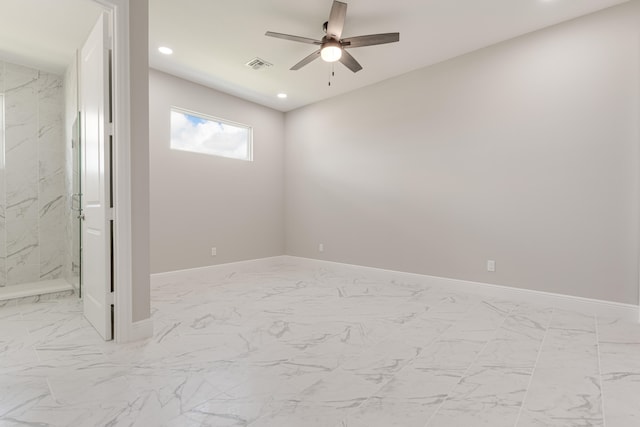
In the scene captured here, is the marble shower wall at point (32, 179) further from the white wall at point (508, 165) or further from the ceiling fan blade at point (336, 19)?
the white wall at point (508, 165)

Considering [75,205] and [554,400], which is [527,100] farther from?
[75,205]

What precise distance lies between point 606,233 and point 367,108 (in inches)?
132

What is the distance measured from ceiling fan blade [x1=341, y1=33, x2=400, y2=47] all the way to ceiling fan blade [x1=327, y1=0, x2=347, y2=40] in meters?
0.12

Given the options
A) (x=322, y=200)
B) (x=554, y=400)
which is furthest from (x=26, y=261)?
(x=554, y=400)

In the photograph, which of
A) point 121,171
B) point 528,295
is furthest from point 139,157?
point 528,295

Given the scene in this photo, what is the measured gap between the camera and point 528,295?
3.34 m

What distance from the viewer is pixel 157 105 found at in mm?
4262

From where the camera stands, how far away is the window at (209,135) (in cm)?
456

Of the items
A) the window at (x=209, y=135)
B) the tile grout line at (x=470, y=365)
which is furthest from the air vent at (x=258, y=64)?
the tile grout line at (x=470, y=365)

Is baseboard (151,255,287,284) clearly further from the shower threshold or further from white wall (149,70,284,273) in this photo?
the shower threshold

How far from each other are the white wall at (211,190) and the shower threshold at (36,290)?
0.98 m

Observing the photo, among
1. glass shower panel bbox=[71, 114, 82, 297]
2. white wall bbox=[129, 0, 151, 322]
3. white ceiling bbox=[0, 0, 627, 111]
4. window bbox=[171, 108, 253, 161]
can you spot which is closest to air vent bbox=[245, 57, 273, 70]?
white ceiling bbox=[0, 0, 627, 111]

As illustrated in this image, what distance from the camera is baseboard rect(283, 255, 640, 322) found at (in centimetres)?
287

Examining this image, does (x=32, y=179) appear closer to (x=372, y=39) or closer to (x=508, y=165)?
(x=372, y=39)
